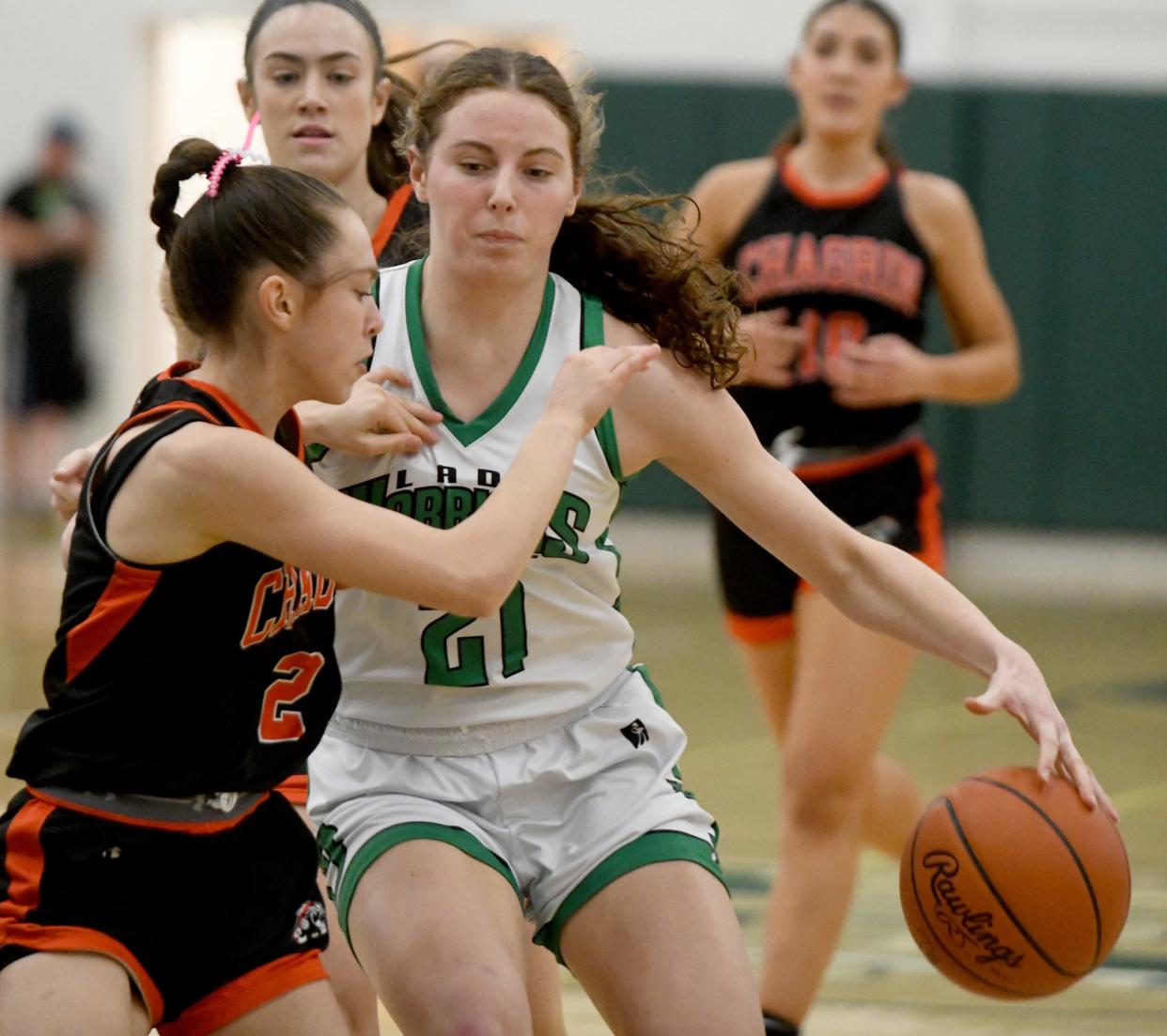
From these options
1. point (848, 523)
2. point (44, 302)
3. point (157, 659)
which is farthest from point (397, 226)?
point (44, 302)

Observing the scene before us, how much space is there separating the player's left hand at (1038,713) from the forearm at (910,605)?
5 centimetres

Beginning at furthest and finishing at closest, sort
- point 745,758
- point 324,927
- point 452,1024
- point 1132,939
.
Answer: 1. point 745,758
2. point 1132,939
3. point 324,927
4. point 452,1024

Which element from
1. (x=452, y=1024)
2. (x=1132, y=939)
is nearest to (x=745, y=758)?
(x=1132, y=939)

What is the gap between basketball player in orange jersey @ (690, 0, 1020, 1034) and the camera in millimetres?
4172

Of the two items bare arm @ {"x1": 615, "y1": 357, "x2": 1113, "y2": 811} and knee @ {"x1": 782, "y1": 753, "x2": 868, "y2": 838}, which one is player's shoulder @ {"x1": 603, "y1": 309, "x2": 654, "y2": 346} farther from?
knee @ {"x1": 782, "y1": 753, "x2": 868, "y2": 838}

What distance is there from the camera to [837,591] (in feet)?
10.1

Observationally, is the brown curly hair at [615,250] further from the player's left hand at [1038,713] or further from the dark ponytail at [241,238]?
the player's left hand at [1038,713]

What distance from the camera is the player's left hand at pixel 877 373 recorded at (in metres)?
4.51

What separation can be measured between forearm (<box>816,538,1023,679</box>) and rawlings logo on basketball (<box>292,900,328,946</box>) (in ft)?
3.00

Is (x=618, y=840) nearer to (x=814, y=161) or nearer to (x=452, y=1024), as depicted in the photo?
(x=452, y=1024)

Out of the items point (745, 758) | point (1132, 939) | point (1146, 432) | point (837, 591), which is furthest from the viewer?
point (1146, 432)

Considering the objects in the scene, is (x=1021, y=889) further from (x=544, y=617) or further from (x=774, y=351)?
(x=774, y=351)

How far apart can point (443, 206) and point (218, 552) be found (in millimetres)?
671

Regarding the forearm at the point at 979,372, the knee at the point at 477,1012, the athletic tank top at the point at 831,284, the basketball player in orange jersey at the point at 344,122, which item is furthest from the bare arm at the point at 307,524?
the forearm at the point at 979,372
